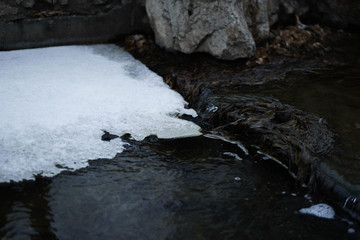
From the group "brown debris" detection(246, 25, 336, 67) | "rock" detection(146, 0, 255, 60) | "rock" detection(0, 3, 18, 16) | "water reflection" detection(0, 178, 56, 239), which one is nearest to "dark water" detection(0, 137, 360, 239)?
"water reflection" detection(0, 178, 56, 239)

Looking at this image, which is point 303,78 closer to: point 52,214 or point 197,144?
point 197,144

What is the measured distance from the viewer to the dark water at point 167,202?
2459 millimetres

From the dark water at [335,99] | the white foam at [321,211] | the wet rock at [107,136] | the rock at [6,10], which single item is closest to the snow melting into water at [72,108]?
the wet rock at [107,136]

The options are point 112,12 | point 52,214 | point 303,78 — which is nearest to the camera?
point 52,214

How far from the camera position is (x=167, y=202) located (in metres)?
2.74

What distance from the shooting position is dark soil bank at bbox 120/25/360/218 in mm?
2988

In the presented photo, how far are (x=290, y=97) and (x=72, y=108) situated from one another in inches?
87.4

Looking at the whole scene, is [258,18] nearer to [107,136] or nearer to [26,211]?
[107,136]

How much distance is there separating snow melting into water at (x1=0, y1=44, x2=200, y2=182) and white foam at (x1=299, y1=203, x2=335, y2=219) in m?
1.32

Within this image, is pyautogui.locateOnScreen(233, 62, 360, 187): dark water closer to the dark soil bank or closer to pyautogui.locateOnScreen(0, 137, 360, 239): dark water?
the dark soil bank

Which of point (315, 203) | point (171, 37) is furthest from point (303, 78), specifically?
point (315, 203)

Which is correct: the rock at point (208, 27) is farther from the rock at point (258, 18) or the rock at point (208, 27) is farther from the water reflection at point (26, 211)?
the water reflection at point (26, 211)

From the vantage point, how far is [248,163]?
3.23 m

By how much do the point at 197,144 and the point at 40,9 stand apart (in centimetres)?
297
